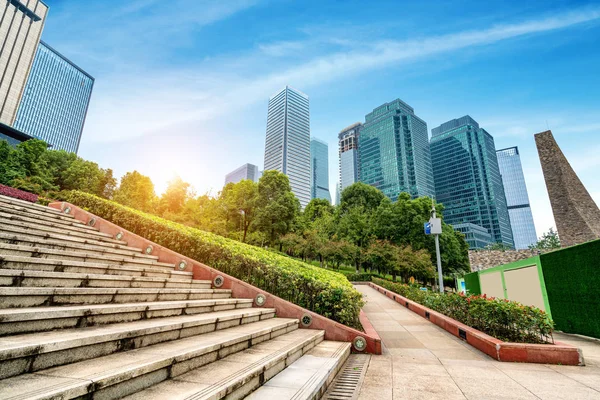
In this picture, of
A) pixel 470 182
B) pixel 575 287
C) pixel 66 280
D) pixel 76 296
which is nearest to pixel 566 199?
pixel 575 287

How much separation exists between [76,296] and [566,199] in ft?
96.8

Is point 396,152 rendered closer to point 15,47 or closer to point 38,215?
point 38,215

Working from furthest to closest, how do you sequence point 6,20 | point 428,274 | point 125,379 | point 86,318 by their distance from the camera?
point 6,20, point 428,274, point 86,318, point 125,379

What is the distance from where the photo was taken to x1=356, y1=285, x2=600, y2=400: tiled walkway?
12.1 feet

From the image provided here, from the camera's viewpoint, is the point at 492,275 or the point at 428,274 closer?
the point at 492,275

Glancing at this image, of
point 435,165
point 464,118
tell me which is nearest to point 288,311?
point 435,165

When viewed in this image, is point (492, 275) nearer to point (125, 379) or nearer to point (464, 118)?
point (125, 379)

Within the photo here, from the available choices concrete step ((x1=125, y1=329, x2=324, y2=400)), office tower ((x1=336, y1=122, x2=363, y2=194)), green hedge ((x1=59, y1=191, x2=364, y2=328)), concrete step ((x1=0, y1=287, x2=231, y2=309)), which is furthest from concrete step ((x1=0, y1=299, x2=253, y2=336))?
office tower ((x1=336, y1=122, x2=363, y2=194))

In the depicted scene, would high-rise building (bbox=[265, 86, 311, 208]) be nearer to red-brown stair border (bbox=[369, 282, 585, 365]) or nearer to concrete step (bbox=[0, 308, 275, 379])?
red-brown stair border (bbox=[369, 282, 585, 365])

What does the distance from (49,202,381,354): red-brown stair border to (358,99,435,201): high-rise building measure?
127376mm

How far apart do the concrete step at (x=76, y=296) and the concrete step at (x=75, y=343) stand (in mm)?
792

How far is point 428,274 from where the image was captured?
104 ft

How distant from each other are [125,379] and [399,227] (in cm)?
3885

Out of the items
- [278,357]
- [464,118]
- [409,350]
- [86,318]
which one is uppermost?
[464,118]
